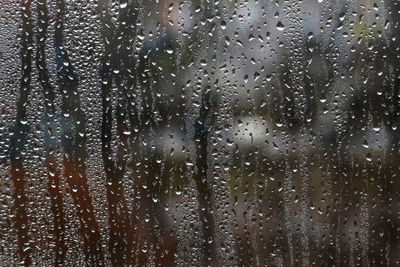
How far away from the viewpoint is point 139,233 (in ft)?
2.65

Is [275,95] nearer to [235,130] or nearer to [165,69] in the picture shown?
[235,130]

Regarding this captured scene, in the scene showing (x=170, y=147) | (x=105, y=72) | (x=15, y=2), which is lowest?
(x=170, y=147)

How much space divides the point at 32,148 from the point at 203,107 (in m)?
0.38

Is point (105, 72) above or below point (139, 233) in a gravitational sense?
above

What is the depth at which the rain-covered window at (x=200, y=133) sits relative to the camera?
78 cm

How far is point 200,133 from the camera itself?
82 centimetres

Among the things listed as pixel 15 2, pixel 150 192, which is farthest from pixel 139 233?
pixel 15 2

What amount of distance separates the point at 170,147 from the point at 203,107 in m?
0.12

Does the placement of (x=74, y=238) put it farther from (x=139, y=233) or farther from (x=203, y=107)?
(x=203, y=107)

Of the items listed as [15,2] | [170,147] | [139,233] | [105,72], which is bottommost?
[139,233]

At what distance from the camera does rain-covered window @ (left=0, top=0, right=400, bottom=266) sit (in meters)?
0.78

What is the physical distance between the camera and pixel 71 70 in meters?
0.78

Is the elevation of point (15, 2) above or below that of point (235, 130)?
above

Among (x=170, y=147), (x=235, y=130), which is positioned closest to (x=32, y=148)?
(x=170, y=147)
